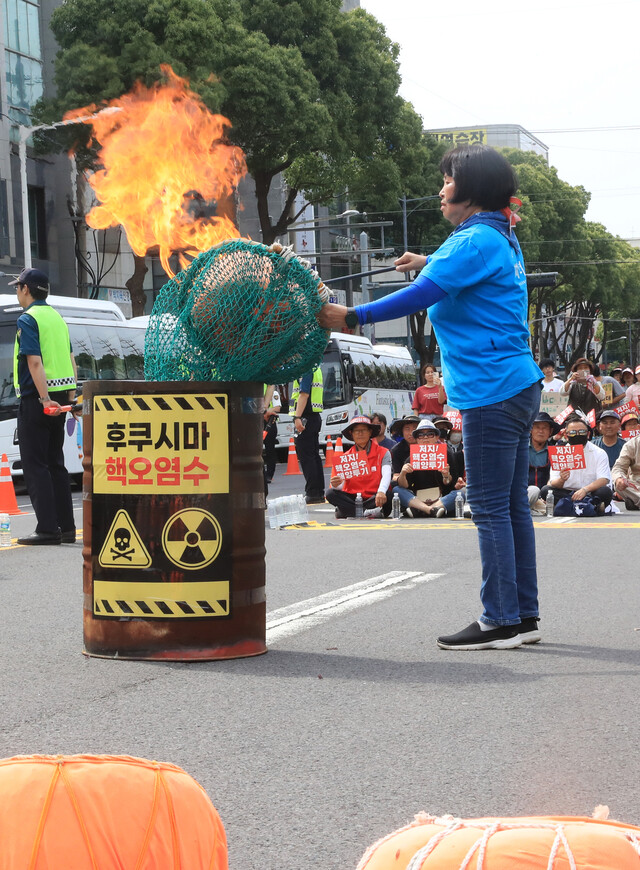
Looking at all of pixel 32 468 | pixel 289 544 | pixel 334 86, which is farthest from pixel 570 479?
pixel 334 86

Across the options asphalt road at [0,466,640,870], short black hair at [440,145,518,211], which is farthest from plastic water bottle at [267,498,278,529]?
short black hair at [440,145,518,211]

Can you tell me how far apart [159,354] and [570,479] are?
9425 millimetres

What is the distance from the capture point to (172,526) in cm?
558

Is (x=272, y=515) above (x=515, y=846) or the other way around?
the other way around

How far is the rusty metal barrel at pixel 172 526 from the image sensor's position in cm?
555

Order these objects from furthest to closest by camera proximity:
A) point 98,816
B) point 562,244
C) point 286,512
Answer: point 562,244 < point 286,512 < point 98,816

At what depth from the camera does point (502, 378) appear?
5766 mm

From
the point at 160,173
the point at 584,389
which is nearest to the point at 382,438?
the point at 584,389

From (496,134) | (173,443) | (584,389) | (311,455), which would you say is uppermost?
(496,134)

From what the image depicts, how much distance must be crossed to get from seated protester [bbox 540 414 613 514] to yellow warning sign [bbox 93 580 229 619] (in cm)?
938

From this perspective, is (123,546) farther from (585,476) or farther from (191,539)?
(585,476)

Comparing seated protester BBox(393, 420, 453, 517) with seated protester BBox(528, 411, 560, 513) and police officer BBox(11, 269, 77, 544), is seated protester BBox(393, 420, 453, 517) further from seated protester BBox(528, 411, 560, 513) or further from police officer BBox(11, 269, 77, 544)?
police officer BBox(11, 269, 77, 544)

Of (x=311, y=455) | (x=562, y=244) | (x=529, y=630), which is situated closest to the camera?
(x=529, y=630)

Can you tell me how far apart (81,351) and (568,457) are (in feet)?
40.0
